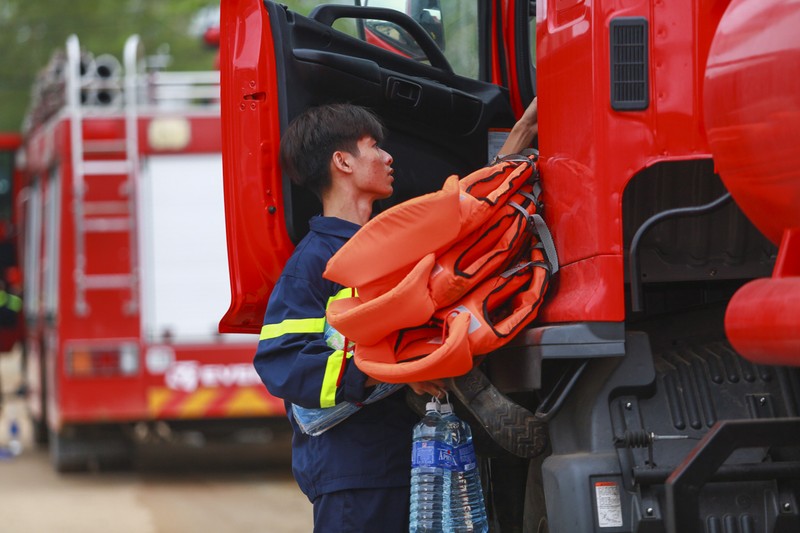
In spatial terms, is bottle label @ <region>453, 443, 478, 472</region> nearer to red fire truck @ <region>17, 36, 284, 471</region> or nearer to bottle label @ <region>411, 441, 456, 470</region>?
bottle label @ <region>411, 441, 456, 470</region>

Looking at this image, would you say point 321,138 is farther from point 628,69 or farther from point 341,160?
point 628,69

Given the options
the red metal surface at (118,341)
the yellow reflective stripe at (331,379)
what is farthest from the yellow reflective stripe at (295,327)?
the red metal surface at (118,341)

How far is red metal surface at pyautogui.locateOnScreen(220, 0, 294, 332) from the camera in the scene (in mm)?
3955

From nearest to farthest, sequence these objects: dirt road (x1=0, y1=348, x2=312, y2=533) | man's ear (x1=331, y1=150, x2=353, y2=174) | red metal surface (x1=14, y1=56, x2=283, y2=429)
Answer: man's ear (x1=331, y1=150, x2=353, y2=174) < dirt road (x1=0, y1=348, x2=312, y2=533) < red metal surface (x1=14, y1=56, x2=283, y2=429)

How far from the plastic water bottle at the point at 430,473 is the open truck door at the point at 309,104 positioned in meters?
0.75

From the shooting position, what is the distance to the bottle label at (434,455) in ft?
11.3

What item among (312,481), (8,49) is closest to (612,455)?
(312,481)

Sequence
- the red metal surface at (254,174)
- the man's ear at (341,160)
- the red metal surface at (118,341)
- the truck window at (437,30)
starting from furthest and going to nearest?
the red metal surface at (118,341) < the truck window at (437,30) < the red metal surface at (254,174) < the man's ear at (341,160)

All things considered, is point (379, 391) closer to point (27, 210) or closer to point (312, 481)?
point (312, 481)

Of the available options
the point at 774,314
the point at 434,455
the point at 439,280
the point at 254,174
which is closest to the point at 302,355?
the point at 434,455

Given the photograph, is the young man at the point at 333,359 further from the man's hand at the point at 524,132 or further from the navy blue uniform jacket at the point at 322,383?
the man's hand at the point at 524,132

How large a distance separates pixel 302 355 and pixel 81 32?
61.4ft

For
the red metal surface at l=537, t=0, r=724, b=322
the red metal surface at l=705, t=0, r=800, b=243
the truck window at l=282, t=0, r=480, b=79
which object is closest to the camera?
the red metal surface at l=705, t=0, r=800, b=243

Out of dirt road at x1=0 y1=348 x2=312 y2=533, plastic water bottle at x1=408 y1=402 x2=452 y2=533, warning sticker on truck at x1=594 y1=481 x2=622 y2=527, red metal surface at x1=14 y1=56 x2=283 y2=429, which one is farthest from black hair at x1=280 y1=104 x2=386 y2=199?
red metal surface at x1=14 y1=56 x2=283 y2=429
